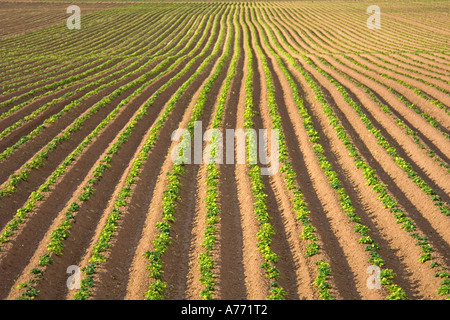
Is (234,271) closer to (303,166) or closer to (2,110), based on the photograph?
(303,166)

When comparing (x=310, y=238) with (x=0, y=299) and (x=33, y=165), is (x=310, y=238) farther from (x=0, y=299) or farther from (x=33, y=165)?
(x=33, y=165)

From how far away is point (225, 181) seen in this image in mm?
16656

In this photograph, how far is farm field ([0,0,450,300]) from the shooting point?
38.1 feet

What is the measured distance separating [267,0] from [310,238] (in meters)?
89.2

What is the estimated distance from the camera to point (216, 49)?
41.4 meters

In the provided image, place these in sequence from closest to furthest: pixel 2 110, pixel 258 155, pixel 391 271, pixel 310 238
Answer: pixel 391 271 → pixel 310 238 → pixel 258 155 → pixel 2 110

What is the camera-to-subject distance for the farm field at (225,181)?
11609 millimetres

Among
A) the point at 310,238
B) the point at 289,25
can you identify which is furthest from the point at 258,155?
the point at 289,25
